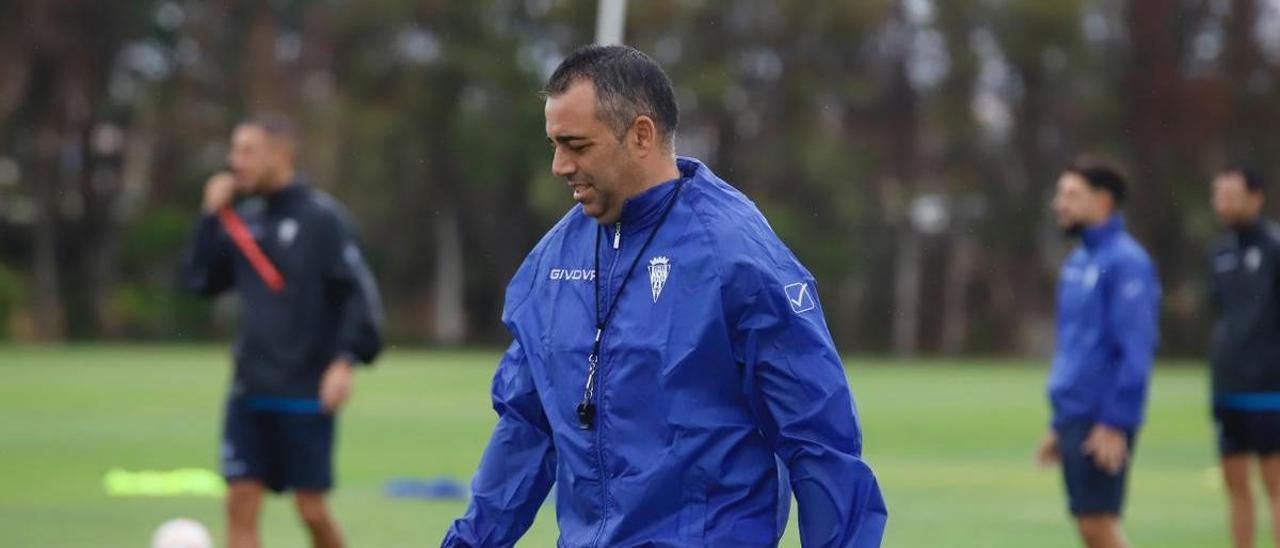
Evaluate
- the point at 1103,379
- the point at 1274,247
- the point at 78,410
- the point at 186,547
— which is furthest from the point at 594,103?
the point at 78,410

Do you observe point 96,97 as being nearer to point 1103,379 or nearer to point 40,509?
point 40,509

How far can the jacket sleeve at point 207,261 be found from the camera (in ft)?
33.7

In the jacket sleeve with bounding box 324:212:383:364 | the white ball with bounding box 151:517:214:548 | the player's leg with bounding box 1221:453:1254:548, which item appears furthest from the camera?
the player's leg with bounding box 1221:453:1254:548

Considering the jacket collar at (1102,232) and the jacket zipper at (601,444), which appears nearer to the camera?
the jacket zipper at (601,444)

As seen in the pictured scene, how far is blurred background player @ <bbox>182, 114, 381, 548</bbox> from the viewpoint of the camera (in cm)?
990

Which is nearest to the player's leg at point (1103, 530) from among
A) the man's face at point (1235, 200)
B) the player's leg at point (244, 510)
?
the man's face at point (1235, 200)

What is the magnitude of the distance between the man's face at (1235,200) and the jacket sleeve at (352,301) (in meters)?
4.70

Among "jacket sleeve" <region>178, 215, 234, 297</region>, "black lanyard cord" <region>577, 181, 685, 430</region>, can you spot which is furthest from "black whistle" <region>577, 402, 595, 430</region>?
"jacket sleeve" <region>178, 215, 234, 297</region>

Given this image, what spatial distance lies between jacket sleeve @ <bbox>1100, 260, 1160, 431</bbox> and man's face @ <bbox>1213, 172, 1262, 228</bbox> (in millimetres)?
1820

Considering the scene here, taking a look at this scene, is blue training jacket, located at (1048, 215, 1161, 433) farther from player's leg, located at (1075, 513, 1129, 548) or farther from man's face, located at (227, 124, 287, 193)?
man's face, located at (227, 124, 287, 193)

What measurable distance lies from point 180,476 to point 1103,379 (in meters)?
7.83

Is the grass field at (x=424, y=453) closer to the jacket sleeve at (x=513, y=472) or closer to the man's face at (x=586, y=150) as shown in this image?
the jacket sleeve at (x=513, y=472)

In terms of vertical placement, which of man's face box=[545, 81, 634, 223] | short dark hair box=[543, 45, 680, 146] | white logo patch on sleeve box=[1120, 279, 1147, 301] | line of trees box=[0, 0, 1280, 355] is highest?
short dark hair box=[543, 45, 680, 146]

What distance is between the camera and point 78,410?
23.3 metres
